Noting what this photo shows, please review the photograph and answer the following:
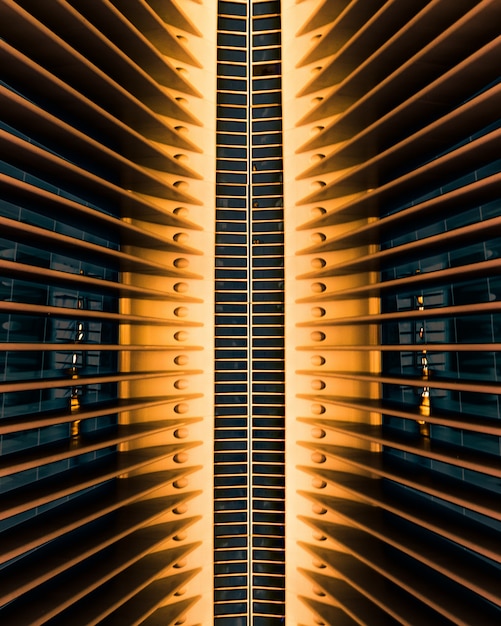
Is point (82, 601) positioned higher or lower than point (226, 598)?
higher

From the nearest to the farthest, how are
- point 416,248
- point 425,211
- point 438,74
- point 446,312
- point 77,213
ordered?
point 446,312 → point 438,74 → point 425,211 → point 416,248 → point 77,213

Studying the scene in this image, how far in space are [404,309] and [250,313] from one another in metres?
6.09

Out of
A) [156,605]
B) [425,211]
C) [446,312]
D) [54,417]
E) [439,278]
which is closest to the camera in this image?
[446,312]

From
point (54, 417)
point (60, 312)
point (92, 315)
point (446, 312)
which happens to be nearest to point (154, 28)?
point (92, 315)

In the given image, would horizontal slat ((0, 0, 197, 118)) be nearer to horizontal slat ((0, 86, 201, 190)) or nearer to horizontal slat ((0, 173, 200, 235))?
horizontal slat ((0, 86, 201, 190))

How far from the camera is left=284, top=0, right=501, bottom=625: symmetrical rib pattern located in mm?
7918

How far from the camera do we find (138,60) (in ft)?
39.2

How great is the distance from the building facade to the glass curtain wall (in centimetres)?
9

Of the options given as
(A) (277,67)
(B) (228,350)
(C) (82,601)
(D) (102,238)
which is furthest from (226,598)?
(A) (277,67)

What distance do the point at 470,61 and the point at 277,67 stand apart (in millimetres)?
11062

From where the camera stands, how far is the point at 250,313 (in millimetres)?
16344

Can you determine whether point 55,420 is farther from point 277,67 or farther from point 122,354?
point 277,67

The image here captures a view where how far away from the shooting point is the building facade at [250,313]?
27.5 feet

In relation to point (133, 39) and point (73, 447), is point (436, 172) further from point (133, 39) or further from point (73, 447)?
point (73, 447)
